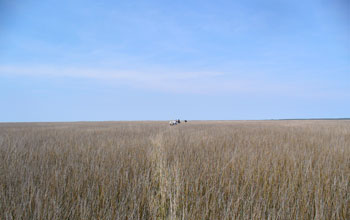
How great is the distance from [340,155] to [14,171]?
6085 millimetres

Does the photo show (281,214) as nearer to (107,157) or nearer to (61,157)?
(107,157)

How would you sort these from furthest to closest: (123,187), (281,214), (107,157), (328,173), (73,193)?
(107,157) < (328,173) < (123,187) < (73,193) < (281,214)

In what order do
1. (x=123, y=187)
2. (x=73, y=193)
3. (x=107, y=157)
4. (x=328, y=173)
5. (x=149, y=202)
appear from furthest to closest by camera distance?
(x=107, y=157) → (x=328, y=173) → (x=123, y=187) → (x=73, y=193) → (x=149, y=202)

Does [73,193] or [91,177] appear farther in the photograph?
[91,177]

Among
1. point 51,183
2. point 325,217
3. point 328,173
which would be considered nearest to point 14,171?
point 51,183

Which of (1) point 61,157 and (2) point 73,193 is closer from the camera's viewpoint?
(2) point 73,193

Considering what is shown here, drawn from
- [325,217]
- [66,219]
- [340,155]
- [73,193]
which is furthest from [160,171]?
[340,155]

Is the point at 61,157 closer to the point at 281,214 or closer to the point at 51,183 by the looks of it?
the point at 51,183

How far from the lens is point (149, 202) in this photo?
199cm

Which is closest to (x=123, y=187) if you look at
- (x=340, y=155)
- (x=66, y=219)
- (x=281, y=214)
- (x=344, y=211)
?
(x=66, y=219)

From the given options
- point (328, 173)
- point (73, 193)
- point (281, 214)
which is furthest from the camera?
point (328, 173)

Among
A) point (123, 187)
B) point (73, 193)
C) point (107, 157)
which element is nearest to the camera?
point (73, 193)

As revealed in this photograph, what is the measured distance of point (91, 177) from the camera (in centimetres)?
278

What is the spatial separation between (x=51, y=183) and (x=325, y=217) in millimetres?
3007
